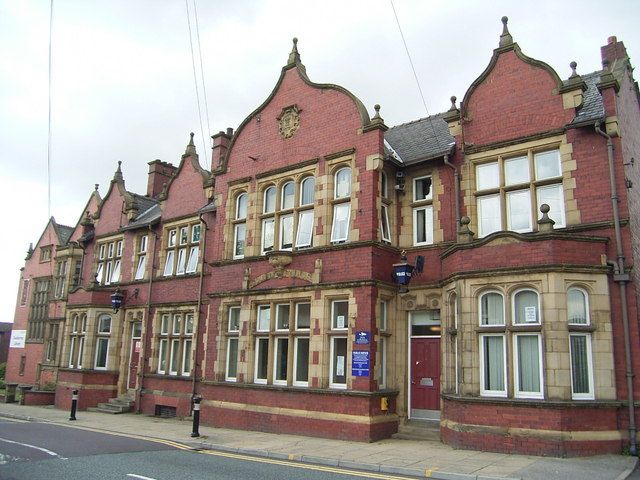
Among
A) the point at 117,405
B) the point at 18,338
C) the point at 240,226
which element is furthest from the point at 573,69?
the point at 18,338

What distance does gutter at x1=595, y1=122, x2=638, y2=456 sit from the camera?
36.8 feet

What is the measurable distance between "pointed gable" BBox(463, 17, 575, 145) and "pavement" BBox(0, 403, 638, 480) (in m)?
7.56

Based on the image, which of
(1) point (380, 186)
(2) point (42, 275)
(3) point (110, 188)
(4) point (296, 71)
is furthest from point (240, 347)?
(2) point (42, 275)

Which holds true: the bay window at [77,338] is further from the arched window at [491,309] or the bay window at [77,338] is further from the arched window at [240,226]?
the arched window at [491,309]

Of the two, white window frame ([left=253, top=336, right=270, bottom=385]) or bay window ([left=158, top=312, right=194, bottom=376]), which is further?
bay window ([left=158, top=312, right=194, bottom=376])

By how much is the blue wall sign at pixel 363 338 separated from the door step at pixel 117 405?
11.8m

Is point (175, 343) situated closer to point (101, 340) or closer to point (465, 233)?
point (101, 340)

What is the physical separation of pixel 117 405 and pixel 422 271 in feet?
45.8

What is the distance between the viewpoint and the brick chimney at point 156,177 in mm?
27078

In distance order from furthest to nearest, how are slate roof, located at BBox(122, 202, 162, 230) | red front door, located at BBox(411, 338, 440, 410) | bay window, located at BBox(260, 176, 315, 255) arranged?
slate roof, located at BBox(122, 202, 162, 230) < bay window, located at BBox(260, 176, 315, 255) < red front door, located at BBox(411, 338, 440, 410)

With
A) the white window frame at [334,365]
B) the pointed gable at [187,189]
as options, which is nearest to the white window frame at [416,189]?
the white window frame at [334,365]

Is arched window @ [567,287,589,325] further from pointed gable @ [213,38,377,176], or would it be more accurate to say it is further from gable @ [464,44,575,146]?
pointed gable @ [213,38,377,176]

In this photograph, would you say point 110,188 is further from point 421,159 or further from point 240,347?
point 421,159

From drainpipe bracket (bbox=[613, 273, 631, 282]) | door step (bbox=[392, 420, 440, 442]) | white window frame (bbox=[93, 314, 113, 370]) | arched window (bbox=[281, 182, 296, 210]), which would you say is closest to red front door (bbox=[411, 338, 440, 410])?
door step (bbox=[392, 420, 440, 442])
